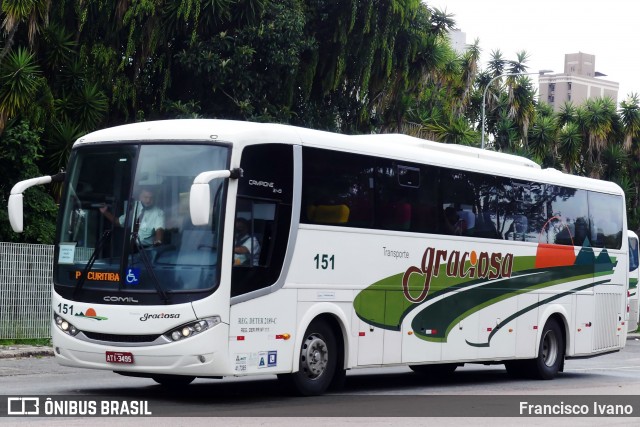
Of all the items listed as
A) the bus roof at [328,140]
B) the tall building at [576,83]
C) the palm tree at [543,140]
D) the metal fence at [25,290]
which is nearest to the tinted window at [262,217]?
the bus roof at [328,140]

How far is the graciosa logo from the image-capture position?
16.2 m

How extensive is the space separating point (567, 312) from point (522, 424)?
8.22 m

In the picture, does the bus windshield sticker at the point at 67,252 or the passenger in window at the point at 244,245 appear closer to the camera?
the passenger in window at the point at 244,245

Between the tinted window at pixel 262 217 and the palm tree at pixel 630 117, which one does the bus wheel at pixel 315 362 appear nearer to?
the tinted window at pixel 262 217

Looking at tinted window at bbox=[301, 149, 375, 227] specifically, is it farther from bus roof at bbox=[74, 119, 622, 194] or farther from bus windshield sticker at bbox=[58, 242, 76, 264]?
bus windshield sticker at bbox=[58, 242, 76, 264]

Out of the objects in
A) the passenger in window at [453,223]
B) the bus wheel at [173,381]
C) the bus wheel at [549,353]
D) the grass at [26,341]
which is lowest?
the grass at [26,341]

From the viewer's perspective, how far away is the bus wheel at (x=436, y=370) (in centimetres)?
1952

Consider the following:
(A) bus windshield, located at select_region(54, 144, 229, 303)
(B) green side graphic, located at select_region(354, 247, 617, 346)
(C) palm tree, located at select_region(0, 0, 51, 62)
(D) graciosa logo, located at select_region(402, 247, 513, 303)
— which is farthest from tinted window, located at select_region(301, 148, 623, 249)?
(C) palm tree, located at select_region(0, 0, 51, 62)

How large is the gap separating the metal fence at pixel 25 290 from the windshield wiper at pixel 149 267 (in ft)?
31.8

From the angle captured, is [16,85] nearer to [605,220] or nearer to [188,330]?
[605,220]

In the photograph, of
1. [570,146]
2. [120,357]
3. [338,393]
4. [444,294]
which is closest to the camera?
[120,357]

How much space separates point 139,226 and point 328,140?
9.69 feet

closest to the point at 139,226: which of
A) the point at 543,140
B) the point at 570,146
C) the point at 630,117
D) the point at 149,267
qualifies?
the point at 149,267

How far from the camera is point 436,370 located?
19.8 m
